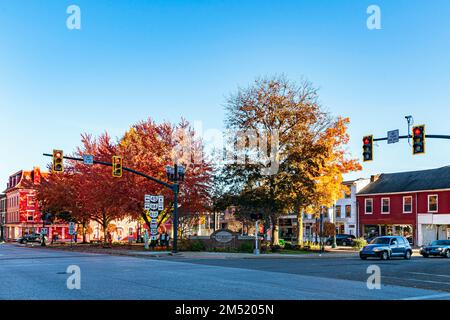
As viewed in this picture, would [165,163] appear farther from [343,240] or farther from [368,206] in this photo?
[368,206]

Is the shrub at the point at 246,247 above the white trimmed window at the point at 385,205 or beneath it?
beneath

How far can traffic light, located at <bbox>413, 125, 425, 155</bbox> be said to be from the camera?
23906mm

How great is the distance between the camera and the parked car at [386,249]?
109ft

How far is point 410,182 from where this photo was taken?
6138 cm

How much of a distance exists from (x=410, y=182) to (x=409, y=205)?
309 centimetres

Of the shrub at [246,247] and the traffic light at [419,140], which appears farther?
the shrub at [246,247]

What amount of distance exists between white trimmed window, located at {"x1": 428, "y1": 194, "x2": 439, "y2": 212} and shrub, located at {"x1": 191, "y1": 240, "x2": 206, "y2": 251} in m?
28.6

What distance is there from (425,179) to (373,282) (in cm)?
4587

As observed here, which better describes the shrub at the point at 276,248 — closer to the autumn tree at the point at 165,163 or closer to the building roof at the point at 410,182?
the autumn tree at the point at 165,163

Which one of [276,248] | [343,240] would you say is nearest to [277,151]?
[276,248]

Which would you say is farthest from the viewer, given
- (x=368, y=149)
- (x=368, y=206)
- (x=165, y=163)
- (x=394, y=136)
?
(x=368, y=206)

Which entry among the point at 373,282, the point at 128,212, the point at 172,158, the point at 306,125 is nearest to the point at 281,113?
the point at 306,125

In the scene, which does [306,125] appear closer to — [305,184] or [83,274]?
[305,184]

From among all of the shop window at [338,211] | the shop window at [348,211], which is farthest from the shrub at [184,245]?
the shop window at [338,211]
